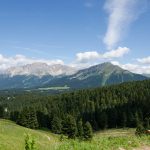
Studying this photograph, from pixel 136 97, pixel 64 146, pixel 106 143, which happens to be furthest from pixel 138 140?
pixel 136 97

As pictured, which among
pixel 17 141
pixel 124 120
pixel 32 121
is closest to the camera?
pixel 17 141

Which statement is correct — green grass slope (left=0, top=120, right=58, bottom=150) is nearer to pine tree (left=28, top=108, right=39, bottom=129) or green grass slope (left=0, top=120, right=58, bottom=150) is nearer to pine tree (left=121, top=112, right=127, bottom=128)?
pine tree (left=28, top=108, right=39, bottom=129)

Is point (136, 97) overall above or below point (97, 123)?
above

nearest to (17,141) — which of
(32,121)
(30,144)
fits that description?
(30,144)

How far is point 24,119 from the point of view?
155 metres

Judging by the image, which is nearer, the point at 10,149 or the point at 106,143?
the point at 106,143

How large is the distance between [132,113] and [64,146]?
149500 millimetres

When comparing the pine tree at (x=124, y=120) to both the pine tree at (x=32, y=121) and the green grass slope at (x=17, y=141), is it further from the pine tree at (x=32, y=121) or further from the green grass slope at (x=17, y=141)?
the green grass slope at (x=17, y=141)

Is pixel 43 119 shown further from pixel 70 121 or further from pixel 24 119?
pixel 70 121

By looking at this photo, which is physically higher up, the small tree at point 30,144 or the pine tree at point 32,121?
the small tree at point 30,144

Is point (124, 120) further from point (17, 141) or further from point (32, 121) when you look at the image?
point (17, 141)

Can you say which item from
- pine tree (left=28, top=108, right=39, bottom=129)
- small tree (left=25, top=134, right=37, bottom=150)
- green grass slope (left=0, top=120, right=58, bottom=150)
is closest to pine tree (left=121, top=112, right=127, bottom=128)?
pine tree (left=28, top=108, right=39, bottom=129)

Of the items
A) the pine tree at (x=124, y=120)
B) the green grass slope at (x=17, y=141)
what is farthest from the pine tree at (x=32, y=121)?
the green grass slope at (x=17, y=141)

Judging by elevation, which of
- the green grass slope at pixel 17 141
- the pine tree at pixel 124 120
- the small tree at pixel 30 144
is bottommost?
the pine tree at pixel 124 120
